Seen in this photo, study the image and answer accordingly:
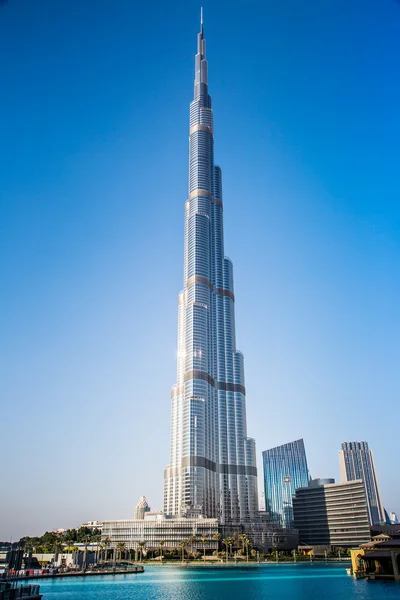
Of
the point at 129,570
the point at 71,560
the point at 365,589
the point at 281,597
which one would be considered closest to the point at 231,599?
the point at 281,597

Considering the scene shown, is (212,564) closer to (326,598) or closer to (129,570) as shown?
(129,570)

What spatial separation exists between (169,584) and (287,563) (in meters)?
106

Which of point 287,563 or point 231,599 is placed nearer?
point 231,599

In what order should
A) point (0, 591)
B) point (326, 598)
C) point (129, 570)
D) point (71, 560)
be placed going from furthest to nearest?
→ 1. point (71, 560)
2. point (129, 570)
3. point (326, 598)
4. point (0, 591)

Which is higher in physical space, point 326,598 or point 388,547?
point 388,547

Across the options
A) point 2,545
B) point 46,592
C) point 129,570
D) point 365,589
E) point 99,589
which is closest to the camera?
point 2,545

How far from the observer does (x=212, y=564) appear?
614 feet

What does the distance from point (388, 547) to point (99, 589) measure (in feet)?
203

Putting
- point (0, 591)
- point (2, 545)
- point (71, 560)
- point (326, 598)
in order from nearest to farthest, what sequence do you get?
1. point (0, 591)
2. point (2, 545)
3. point (326, 598)
4. point (71, 560)

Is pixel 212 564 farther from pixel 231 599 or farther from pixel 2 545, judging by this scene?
pixel 2 545

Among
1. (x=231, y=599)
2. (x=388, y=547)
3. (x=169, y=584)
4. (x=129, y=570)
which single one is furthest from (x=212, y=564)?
(x=231, y=599)

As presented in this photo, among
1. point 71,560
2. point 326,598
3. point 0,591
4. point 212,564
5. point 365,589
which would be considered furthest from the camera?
point 212,564

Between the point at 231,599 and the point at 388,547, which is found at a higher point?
the point at 388,547

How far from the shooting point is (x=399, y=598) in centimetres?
7394
